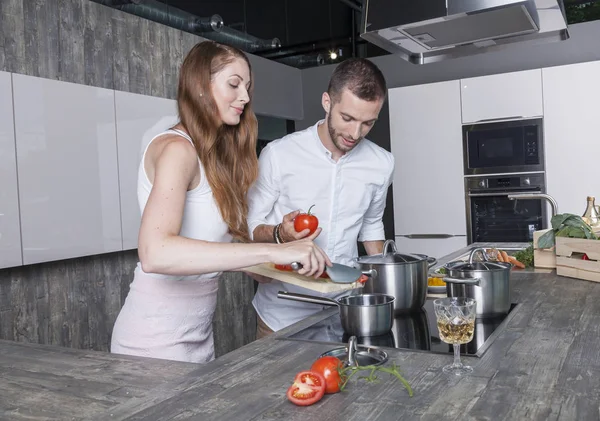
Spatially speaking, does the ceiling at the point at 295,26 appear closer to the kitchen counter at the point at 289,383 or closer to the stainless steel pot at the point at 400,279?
the stainless steel pot at the point at 400,279

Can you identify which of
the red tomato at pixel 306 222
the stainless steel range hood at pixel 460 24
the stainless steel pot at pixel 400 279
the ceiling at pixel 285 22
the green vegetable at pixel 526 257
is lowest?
the green vegetable at pixel 526 257

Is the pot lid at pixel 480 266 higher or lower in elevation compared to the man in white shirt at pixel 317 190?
lower

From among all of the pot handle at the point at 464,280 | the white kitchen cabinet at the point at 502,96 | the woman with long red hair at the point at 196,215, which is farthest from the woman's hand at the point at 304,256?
the white kitchen cabinet at the point at 502,96

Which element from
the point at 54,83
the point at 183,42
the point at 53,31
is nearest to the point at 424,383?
the point at 54,83

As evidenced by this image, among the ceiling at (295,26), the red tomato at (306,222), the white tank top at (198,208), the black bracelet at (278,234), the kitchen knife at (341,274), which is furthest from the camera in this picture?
the ceiling at (295,26)

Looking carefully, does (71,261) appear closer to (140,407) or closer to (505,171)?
(140,407)

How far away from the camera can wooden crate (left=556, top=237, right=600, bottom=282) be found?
87.6 inches

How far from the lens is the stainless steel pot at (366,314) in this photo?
1514 millimetres

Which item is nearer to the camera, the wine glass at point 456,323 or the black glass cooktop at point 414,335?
the wine glass at point 456,323

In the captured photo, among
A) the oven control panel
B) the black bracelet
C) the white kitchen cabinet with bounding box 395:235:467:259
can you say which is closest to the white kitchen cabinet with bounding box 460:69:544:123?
the oven control panel

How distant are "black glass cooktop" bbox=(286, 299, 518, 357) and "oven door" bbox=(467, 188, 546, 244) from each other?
2.95 meters

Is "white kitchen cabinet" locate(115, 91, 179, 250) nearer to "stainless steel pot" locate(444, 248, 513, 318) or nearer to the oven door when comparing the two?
"stainless steel pot" locate(444, 248, 513, 318)

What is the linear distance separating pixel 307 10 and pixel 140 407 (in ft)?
16.5

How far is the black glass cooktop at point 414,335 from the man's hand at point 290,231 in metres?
0.28
